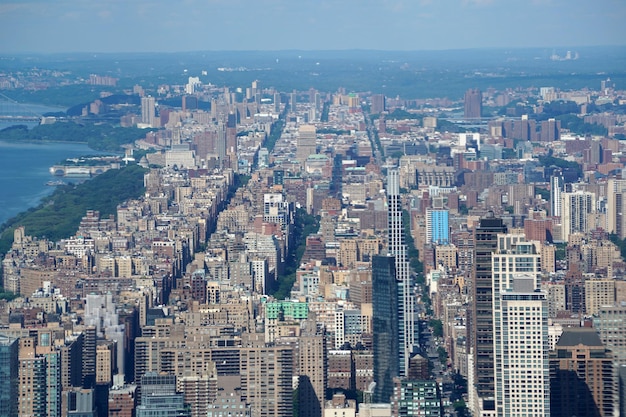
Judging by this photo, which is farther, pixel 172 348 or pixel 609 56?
pixel 609 56

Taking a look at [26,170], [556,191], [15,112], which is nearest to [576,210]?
[556,191]

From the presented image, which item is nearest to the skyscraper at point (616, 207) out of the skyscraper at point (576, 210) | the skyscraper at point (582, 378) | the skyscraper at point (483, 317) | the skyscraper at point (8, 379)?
the skyscraper at point (576, 210)

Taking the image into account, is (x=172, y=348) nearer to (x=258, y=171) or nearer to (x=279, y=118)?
(x=258, y=171)

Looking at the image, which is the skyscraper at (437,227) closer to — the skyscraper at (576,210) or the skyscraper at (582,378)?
the skyscraper at (576,210)

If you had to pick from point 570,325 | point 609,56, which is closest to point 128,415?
point 570,325

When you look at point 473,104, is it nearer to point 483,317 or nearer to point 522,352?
point 483,317
